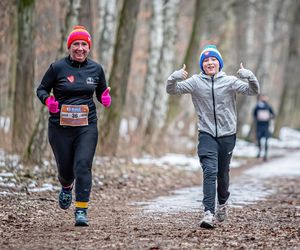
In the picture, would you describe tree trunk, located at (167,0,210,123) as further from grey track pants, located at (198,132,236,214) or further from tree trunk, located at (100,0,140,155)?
grey track pants, located at (198,132,236,214)

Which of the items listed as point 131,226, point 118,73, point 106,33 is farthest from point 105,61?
point 131,226

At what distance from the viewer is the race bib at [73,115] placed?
8.03m

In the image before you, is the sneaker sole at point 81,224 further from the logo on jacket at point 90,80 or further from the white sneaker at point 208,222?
the logo on jacket at point 90,80

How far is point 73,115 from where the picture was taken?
8031mm

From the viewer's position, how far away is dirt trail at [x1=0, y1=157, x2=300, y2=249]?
6.59 m

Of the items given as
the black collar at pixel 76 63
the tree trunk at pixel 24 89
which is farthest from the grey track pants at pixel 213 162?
the tree trunk at pixel 24 89

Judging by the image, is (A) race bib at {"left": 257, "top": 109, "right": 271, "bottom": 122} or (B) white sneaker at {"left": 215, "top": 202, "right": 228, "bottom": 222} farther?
(A) race bib at {"left": 257, "top": 109, "right": 271, "bottom": 122}

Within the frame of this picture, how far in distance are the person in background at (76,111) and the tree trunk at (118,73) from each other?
8416mm

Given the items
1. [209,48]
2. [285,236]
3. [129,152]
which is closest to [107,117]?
[129,152]

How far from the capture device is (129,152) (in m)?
18.0

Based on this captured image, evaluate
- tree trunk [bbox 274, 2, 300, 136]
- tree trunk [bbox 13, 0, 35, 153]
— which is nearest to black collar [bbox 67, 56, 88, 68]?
tree trunk [bbox 13, 0, 35, 153]

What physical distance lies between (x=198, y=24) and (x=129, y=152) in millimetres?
6074

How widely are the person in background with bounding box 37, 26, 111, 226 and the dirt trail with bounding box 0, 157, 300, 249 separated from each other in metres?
0.62

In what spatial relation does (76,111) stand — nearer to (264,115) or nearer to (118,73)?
(118,73)
